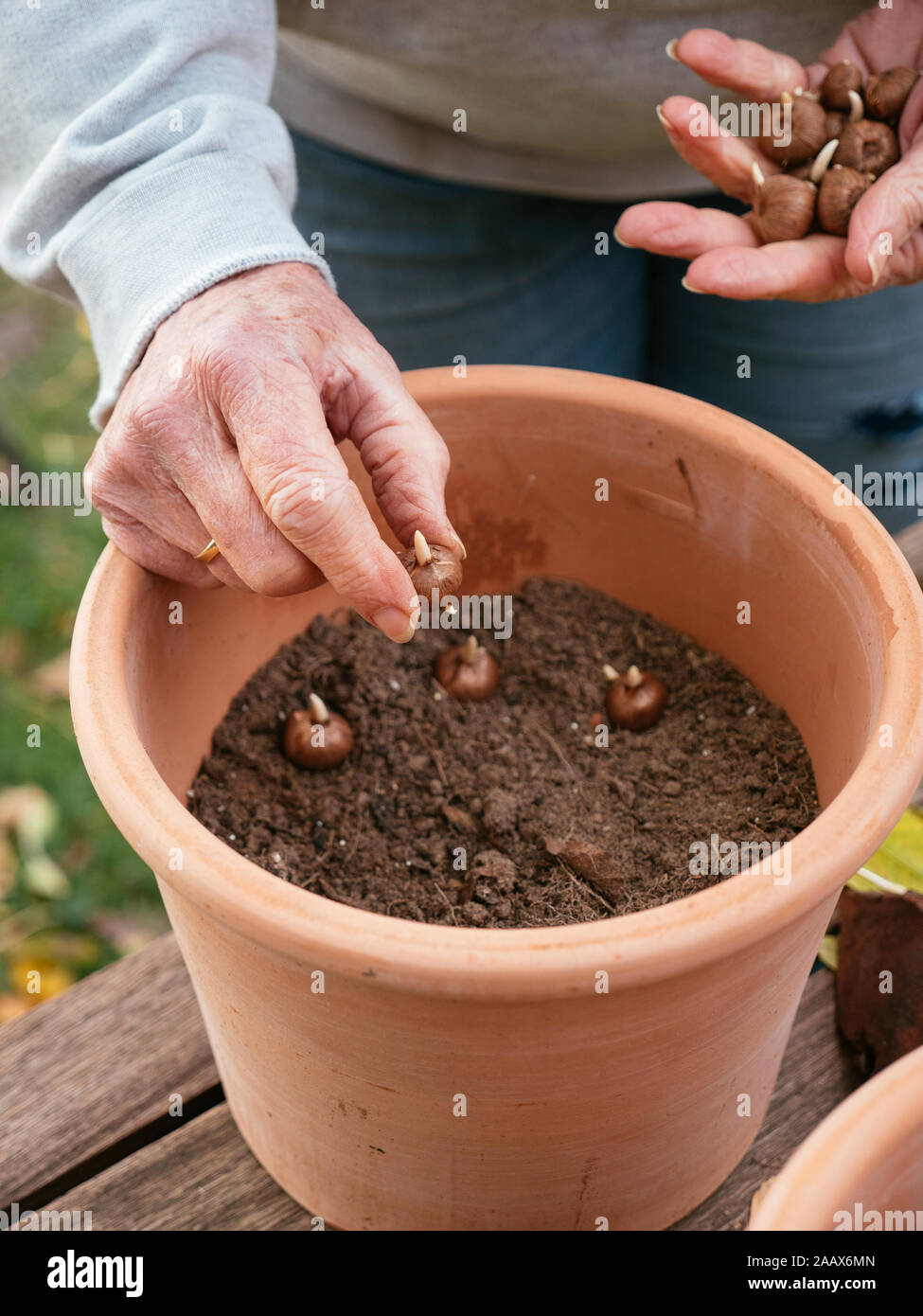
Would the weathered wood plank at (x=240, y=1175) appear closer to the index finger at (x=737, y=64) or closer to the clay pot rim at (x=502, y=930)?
the clay pot rim at (x=502, y=930)

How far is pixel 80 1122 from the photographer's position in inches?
37.2

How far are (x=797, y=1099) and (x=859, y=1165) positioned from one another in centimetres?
44

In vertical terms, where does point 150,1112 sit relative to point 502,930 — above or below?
below

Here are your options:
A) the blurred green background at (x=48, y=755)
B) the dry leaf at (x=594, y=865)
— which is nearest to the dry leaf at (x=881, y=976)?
the dry leaf at (x=594, y=865)

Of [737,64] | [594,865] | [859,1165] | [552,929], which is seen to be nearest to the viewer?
[859,1165]

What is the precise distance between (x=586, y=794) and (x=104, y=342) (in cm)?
55

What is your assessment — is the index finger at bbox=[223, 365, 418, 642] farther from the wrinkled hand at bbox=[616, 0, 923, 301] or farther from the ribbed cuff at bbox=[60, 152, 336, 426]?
the wrinkled hand at bbox=[616, 0, 923, 301]

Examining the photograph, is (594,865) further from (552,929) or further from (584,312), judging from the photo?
(584,312)

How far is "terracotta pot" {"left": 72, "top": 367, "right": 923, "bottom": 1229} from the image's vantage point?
0.65 m

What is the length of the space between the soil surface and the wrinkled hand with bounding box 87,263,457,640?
0.20 m

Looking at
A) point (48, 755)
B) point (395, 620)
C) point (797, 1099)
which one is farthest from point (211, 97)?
point (48, 755)

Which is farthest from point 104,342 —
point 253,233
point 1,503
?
point 1,503

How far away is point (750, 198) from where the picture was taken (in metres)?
1.16

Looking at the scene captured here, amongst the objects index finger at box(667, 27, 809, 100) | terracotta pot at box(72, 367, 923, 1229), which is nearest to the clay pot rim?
terracotta pot at box(72, 367, 923, 1229)
